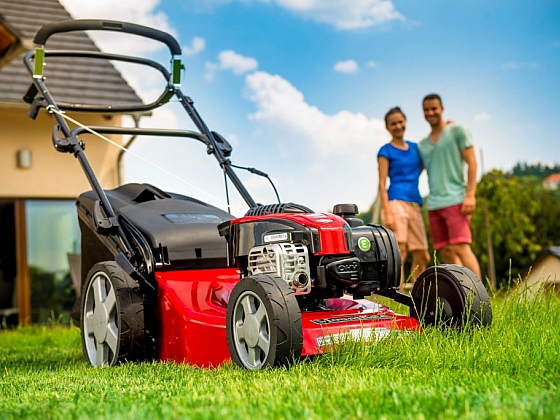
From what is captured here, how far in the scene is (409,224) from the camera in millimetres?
6125

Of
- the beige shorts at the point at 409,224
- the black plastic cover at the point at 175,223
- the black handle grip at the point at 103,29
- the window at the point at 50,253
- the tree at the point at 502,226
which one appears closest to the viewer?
the black plastic cover at the point at 175,223

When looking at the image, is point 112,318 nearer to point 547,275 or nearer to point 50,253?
point 547,275

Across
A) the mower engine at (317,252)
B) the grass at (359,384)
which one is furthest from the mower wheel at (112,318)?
the mower engine at (317,252)

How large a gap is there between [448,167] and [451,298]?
264 centimetres

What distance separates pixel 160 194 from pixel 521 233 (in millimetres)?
28041

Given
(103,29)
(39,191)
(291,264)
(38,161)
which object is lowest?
(291,264)

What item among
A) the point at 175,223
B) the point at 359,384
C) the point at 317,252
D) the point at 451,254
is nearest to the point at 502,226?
the point at 451,254

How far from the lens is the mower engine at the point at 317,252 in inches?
133

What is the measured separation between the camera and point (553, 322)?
368 centimetres

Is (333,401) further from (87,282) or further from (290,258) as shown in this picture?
(87,282)

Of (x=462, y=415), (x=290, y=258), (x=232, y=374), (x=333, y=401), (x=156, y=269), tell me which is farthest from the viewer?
(x=156, y=269)

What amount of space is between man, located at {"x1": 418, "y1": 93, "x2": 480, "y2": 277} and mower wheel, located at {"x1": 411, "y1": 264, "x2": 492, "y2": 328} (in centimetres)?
228

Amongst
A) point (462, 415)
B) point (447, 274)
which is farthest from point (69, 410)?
point (447, 274)

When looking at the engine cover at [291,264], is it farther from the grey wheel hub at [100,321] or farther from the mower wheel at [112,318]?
the grey wheel hub at [100,321]
